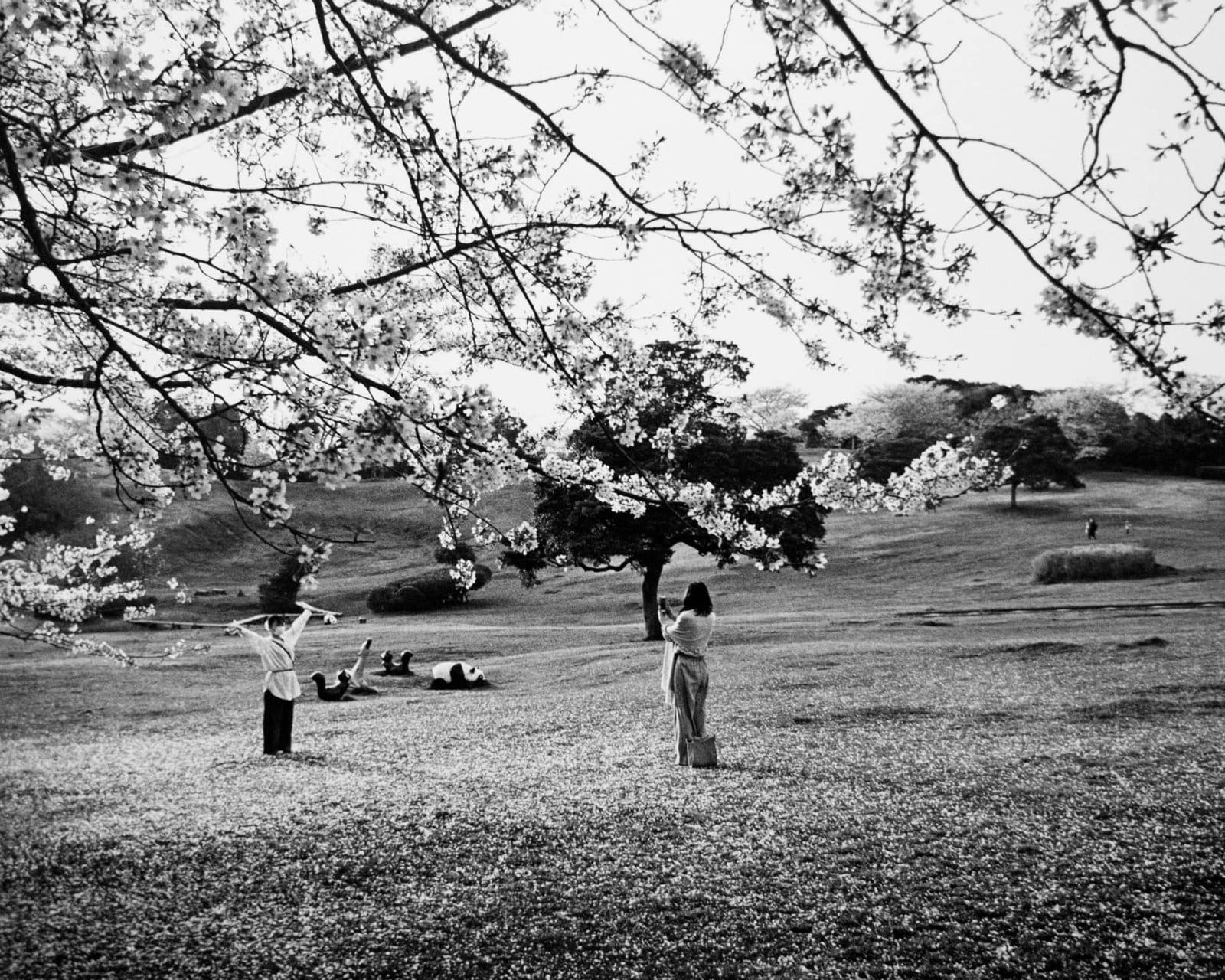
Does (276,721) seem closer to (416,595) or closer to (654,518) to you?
(654,518)

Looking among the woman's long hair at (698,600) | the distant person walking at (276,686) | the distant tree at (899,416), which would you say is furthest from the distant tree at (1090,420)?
the distant person walking at (276,686)

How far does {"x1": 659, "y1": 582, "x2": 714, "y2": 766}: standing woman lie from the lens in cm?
941

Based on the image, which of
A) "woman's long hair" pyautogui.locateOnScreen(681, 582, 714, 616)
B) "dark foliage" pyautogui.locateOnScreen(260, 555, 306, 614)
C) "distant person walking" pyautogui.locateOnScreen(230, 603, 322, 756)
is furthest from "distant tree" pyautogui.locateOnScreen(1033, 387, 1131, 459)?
"distant person walking" pyautogui.locateOnScreen(230, 603, 322, 756)

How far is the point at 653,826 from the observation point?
23.5 feet

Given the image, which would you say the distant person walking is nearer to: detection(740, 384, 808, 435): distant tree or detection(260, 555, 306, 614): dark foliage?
detection(260, 555, 306, 614): dark foliage

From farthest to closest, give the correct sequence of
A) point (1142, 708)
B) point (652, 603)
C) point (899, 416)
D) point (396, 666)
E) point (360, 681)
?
1. point (899, 416)
2. point (652, 603)
3. point (396, 666)
4. point (360, 681)
5. point (1142, 708)

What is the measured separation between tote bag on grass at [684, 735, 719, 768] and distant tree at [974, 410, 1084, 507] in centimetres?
4644

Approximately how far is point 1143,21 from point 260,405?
4196 mm

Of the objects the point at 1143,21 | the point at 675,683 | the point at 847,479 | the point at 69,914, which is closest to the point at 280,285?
the point at 1143,21

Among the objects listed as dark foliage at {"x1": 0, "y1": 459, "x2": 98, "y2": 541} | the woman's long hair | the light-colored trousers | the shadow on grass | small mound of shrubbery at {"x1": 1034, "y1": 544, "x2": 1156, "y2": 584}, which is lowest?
small mound of shrubbery at {"x1": 1034, "y1": 544, "x2": 1156, "y2": 584}

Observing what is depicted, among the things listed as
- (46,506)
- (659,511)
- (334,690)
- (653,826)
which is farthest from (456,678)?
(46,506)

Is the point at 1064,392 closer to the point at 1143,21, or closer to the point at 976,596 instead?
the point at 976,596

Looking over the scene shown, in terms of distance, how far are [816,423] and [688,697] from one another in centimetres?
8885

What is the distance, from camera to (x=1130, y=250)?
265cm
